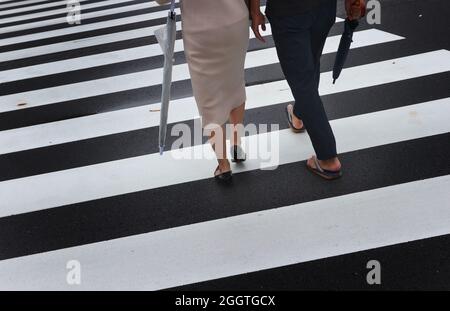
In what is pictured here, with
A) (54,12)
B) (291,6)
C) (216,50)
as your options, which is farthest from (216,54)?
(54,12)

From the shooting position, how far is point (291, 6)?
2896mm

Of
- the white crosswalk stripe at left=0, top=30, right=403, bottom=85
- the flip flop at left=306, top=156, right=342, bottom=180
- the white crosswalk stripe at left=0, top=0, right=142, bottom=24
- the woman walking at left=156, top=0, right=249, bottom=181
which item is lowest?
the flip flop at left=306, top=156, right=342, bottom=180

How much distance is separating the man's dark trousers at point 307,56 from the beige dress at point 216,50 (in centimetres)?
23

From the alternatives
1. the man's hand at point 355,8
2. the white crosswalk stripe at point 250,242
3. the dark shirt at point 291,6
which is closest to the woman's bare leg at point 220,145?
the white crosswalk stripe at point 250,242

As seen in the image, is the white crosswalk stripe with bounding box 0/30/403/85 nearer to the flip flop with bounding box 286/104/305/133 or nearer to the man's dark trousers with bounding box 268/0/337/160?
the flip flop with bounding box 286/104/305/133

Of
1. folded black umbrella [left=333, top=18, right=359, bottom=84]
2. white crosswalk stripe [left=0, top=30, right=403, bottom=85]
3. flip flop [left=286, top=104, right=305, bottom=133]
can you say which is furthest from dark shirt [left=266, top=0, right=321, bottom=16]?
white crosswalk stripe [left=0, top=30, right=403, bottom=85]

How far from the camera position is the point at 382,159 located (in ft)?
11.4

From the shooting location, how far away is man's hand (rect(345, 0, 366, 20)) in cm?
304

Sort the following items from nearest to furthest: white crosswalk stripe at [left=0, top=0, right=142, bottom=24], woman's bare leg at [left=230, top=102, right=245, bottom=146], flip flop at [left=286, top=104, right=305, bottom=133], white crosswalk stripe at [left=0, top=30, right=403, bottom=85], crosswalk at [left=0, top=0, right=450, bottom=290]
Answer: crosswalk at [left=0, top=0, right=450, bottom=290] → woman's bare leg at [left=230, top=102, right=245, bottom=146] → flip flop at [left=286, top=104, right=305, bottom=133] → white crosswalk stripe at [left=0, top=30, right=403, bottom=85] → white crosswalk stripe at [left=0, top=0, right=142, bottom=24]

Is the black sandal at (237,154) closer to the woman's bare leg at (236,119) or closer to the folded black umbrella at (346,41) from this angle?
the woman's bare leg at (236,119)

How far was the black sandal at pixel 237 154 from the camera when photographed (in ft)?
11.9

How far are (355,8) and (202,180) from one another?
1464 millimetres

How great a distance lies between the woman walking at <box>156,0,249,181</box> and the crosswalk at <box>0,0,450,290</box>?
526 millimetres
